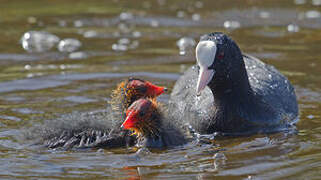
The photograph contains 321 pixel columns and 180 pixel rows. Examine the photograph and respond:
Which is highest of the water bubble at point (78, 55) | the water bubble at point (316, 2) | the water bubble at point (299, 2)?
the water bubble at point (299, 2)

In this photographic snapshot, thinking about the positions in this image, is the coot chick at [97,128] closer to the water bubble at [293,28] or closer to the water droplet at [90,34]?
the water droplet at [90,34]

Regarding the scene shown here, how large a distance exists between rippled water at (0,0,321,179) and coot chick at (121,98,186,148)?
0.38 ft

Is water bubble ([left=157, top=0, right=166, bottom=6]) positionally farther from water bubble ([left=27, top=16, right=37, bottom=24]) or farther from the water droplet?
water bubble ([left=27, top=16, right=37, bottom=24])

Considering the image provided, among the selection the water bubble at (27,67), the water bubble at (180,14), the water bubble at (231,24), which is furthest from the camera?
the water bubble at (180,14)

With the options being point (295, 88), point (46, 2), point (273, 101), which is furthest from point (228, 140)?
point (46, 2)

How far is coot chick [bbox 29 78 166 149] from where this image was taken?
501 centimetres

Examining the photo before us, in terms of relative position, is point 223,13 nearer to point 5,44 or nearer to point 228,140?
point 5,44

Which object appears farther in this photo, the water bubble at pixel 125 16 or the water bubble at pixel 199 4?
the water bubble at pixel 199 4

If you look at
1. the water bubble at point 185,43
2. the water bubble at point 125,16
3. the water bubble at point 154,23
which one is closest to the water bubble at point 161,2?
the water bubble at point 125,16

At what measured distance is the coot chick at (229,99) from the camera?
5207 mm

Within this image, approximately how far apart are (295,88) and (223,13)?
3348 millimetres

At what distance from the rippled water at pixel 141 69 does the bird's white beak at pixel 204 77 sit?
0.44 metres

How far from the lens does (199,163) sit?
4574 millimetres

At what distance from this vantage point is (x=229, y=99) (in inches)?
214
